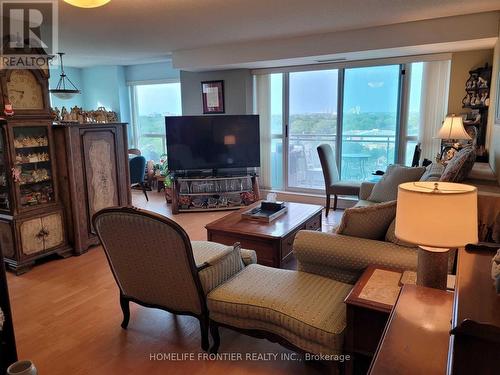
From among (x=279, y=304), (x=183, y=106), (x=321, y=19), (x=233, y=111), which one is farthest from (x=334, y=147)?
(x=279, y=304)

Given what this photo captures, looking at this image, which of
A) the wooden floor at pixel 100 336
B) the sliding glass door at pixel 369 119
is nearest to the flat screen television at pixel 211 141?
the sliding glass door at pixel 369 119

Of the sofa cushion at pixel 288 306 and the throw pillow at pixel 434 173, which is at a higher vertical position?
the throw pillow at pixel 434 173

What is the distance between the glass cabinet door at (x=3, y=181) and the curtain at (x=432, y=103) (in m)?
4.70

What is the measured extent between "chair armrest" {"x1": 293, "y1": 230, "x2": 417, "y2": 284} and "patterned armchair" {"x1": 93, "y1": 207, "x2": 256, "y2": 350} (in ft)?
1.51

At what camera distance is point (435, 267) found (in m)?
1.56

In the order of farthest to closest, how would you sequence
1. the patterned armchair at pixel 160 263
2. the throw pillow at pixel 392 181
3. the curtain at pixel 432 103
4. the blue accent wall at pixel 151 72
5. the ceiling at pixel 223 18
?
the blue accent wall at pixel 151 72 → the curtain at pixel 432 103 → the throw pillow at pixel 392 181 → the ceiling at pixel 223 18 → the patterned armchair at pixel 160 263

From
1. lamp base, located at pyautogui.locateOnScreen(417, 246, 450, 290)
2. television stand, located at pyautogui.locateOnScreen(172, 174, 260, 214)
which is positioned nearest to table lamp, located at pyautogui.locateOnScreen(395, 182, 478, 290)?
lamp base, located at pyautogui.locateOnScreen(417, 246, 450, 290)

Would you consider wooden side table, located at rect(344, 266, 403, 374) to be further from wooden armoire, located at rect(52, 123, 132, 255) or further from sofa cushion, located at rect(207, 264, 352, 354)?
wooden armoire, located at rect(52, 123, 132, 255)

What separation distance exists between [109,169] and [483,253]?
369 cm

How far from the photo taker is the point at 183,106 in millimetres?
6270

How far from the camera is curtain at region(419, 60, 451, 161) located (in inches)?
181

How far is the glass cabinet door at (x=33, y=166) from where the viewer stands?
341cm

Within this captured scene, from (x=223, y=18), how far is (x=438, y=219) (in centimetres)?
301

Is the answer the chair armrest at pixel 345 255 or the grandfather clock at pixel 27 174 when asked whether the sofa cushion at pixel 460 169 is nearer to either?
the chair armrest at pixel 345 255
